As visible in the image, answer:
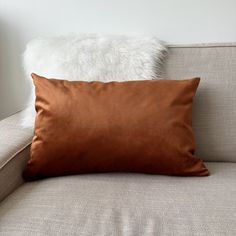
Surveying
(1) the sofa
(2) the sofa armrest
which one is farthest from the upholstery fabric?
(2) the sofa armrest

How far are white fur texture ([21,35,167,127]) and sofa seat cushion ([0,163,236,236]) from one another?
381mm

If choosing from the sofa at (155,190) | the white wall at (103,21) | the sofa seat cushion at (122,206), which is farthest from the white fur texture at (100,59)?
the sofa seat cushion at (122,206)

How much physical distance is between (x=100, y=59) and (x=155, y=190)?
56 centimetres

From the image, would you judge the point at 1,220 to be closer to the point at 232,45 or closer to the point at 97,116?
the point at 97,116

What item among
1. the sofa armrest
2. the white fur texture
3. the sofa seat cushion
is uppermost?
the white fur texture

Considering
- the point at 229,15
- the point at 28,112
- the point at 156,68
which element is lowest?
the point at 28,112

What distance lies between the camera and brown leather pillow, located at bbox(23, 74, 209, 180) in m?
1.09

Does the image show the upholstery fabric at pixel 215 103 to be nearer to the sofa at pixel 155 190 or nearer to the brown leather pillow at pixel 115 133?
the sofa at pixel 155 190

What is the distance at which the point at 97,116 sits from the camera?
1108 mm

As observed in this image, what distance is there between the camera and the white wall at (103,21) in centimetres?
146

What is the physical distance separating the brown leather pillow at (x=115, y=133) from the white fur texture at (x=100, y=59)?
0.16 m

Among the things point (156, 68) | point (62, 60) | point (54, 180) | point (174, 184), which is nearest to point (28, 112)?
point (62, 60)

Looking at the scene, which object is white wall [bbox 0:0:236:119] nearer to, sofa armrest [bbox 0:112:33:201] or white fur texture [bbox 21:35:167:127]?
white fur texture [bbox 21:35:167:127]

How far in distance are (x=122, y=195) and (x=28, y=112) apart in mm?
570
